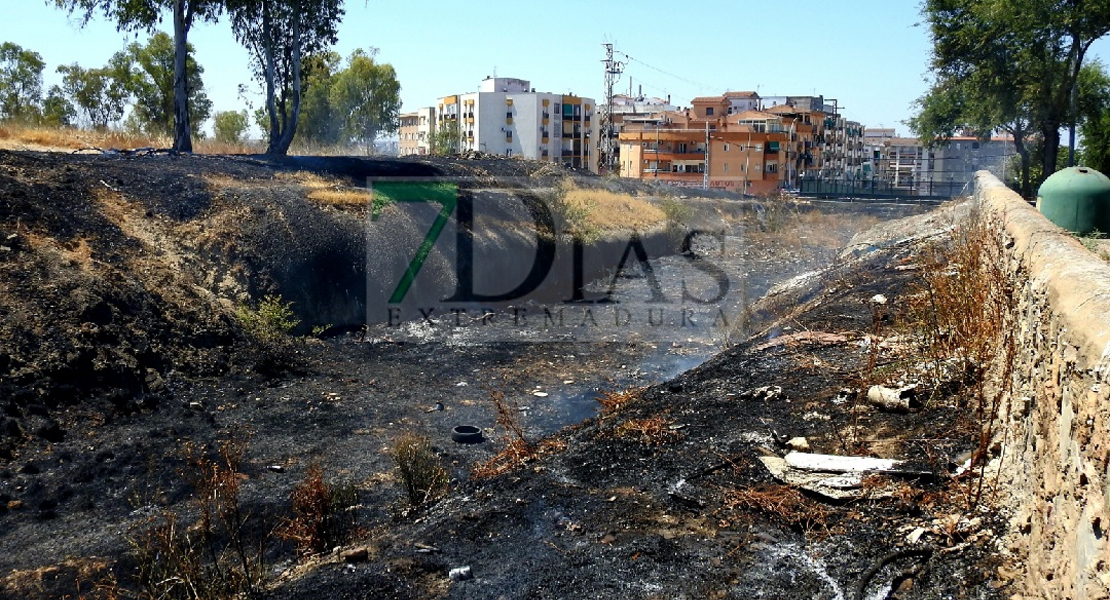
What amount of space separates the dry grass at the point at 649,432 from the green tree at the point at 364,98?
181ft

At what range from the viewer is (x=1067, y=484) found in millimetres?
3334

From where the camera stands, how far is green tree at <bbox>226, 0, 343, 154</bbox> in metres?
24.6

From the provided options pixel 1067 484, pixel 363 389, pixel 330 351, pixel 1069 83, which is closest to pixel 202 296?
pixel 330 351

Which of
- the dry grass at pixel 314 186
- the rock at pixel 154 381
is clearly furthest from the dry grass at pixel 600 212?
the rock at pixel 154 381

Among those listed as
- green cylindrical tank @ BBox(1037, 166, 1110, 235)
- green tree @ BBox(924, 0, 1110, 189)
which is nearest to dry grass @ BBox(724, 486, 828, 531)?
green cylindrical tank @ BBox(1037, 166, 1110, 235)

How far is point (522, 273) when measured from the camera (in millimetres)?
20859

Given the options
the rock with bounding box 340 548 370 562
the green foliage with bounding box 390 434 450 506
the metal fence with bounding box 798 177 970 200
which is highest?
the metal fence with bounding box 798 177 970 200

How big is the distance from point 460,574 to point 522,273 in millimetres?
15932

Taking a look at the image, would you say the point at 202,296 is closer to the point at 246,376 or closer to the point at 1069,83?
the point at 246,376

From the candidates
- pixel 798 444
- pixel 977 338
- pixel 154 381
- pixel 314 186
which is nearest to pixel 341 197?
pixel 314 186

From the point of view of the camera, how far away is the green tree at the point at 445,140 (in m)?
39.3

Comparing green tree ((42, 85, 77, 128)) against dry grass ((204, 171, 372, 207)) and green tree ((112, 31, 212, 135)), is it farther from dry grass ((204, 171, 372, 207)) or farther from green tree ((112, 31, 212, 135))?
dry grass ((204, 171, 372, 207))

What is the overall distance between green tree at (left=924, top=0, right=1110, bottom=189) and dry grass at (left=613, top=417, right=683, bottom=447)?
20.5 m

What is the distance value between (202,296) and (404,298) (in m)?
4.26
